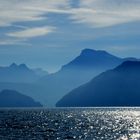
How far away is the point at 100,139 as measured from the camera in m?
123

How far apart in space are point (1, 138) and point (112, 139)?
29.6 meters

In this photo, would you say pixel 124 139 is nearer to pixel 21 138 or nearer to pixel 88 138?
pixel 88 138

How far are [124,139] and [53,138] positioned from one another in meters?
19.1

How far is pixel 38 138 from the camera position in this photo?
409 ft

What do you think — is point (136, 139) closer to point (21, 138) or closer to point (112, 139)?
point (112, 139)

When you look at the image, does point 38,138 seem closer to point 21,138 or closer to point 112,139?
point 21,138

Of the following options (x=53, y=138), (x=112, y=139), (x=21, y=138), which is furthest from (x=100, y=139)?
(x=21, y=138)

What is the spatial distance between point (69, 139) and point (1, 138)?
18.0 meters

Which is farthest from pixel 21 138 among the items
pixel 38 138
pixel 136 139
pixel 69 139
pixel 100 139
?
pixel 136 139

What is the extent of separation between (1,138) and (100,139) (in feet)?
86.5

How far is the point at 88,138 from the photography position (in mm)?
124938

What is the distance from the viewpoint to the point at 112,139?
124 metres

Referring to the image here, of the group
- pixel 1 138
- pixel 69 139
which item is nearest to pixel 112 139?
pixel 69 139

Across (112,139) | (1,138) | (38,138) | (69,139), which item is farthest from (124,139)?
(1,138)
